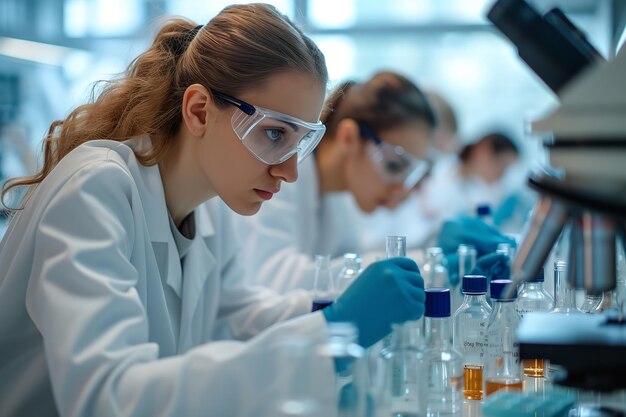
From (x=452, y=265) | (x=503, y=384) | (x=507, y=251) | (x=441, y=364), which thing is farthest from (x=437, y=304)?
(x=452, y=265)

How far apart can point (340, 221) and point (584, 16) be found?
4.20m

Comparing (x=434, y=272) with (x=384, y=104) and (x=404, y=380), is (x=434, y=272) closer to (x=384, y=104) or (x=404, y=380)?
(x=404, y=380)

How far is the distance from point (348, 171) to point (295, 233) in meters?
0.40

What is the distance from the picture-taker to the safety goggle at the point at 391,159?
3.06 meters

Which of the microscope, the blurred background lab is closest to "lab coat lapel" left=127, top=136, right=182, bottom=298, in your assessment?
the microscope

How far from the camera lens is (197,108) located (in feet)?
5.80

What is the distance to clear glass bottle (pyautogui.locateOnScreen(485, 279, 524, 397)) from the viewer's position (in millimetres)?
1611

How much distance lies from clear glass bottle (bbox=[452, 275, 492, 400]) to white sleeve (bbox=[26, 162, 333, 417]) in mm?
440

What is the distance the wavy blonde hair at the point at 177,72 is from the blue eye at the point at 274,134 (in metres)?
0.12

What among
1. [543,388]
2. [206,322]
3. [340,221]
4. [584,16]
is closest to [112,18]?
[340,221]

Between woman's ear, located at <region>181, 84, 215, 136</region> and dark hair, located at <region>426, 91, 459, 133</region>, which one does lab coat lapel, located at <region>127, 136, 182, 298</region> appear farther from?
dark hair, located at <region>426, 91, 459, 133</region>

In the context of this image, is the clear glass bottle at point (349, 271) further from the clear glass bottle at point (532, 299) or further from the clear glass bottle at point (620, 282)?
the clear glass bottle at point (620, 282)

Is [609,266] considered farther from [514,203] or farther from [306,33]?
[514,203]

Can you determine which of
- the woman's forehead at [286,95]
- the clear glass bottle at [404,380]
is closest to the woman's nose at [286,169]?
the woman's forehead at [286,95]
